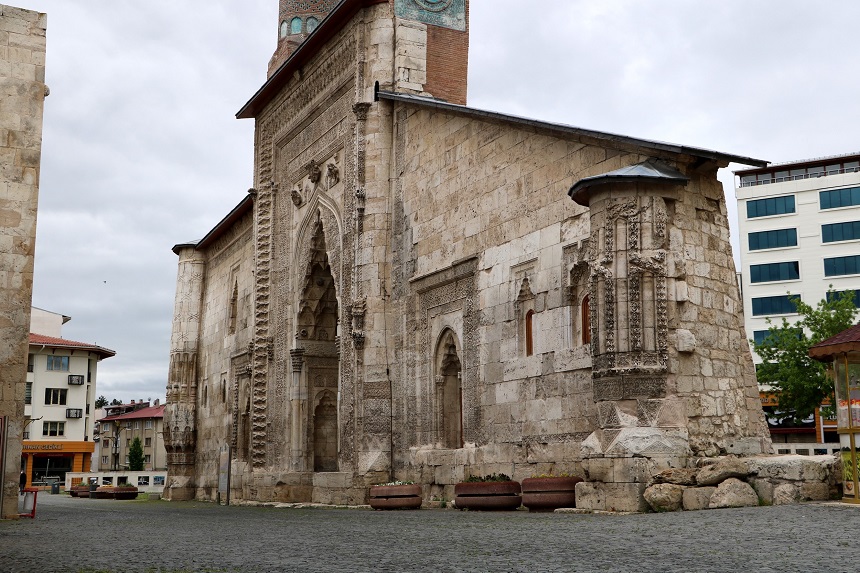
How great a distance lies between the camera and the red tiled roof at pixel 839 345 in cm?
1137

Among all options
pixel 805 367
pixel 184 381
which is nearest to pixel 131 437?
pixel 184 381

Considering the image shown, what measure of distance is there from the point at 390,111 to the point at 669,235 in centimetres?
879

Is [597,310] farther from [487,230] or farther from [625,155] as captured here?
[487,230]

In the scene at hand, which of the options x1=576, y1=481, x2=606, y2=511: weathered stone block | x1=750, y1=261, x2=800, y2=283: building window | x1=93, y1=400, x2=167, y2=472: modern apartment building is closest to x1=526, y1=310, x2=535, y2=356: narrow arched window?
x1=576, y1=481, x2=606, y2=511: weathered stone block

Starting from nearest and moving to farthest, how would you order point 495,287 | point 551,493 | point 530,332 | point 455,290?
point 551,493, point 530,332, point 495,287, point 455,290

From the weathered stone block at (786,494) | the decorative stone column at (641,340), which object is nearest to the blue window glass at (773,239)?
the decorative stone column at (641,340)

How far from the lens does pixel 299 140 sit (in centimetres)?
2453

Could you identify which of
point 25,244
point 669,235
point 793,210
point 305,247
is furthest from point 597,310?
point 793,210

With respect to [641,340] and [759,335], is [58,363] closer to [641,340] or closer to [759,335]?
[759,335]

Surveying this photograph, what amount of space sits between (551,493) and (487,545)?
5462 millimetres

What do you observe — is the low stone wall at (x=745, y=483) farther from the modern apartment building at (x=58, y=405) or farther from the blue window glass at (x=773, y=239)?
the modern apartment building at (x=58, y=405)

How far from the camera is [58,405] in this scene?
2303 inches

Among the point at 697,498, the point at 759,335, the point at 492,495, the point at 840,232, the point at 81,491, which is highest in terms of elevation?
the point at 840,232

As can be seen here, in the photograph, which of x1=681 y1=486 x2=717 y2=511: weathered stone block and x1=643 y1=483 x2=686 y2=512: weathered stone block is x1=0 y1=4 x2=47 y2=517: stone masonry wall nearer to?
x1=643 y1=483 x2=686 y2=512: weathered stone block
